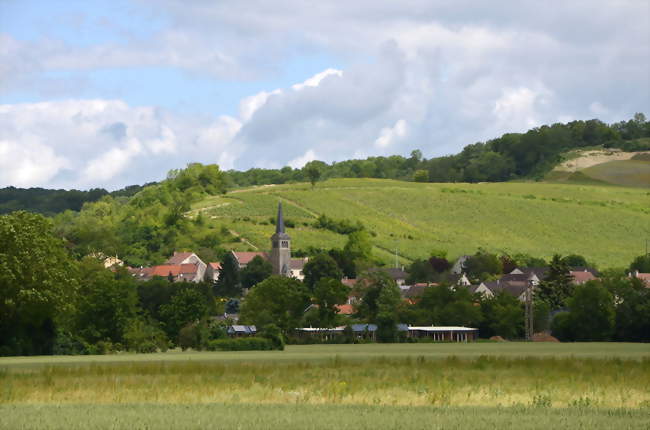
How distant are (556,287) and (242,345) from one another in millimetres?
69316

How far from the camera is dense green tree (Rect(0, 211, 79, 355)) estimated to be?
79.3m

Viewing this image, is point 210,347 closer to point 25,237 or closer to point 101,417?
point 25,237

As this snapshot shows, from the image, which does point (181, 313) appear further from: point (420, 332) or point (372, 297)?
point (372, 297)

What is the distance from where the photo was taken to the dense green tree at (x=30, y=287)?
7931 cm

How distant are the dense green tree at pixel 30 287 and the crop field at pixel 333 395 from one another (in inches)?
868

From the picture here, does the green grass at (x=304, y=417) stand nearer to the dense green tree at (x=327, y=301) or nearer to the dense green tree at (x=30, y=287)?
the dense green tree at (x=30, y=287)

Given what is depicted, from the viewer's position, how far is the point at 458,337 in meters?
130

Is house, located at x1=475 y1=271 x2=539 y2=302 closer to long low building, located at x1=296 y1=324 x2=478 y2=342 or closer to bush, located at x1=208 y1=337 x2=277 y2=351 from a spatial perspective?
long low building, located at x1=296 y1=324 x2=478 y2=342

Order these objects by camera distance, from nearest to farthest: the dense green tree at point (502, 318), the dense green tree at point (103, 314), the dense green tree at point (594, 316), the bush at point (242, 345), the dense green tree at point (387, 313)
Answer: the dense green tree at point (103, 314) < the bush at point (242, 345) < the dense green tree at point (594, 316) < the dense green tree at point (387, 313) < the dense green tree at point (502, 318)

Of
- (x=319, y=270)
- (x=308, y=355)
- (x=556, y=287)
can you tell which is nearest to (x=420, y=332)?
(x=556, y=287)

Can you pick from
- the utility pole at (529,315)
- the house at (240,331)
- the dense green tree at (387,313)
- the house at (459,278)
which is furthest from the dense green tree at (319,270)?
the house at (240,331)

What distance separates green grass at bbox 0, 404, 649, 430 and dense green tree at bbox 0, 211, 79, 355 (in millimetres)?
42788

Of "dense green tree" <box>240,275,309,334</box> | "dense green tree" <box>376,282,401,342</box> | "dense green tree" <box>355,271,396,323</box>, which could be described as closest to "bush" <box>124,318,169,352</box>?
"dense green tree" <box>376,282,401,342</box>

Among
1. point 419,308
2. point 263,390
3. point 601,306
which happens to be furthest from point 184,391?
point 419,308
